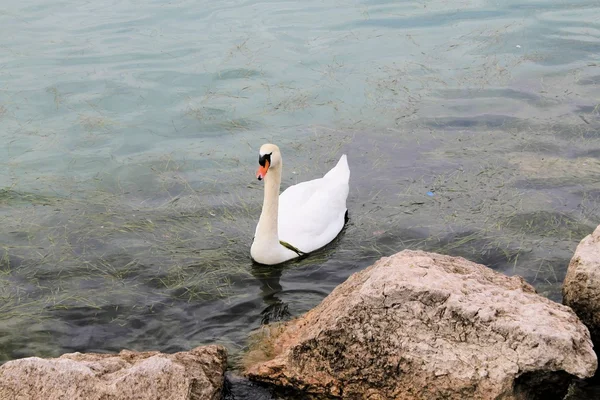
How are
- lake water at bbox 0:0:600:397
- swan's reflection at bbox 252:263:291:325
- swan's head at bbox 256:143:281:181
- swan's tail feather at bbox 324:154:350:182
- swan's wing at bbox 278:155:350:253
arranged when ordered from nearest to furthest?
swan's reflection at bbox 252:263:291:325 → lake water at bbox 0:0:600:397 → swan's head at bbox 256:143:281:181 → swan's wing at bbox 278:155:350:253 → swan's tail feather at bbox 324:154:350:182

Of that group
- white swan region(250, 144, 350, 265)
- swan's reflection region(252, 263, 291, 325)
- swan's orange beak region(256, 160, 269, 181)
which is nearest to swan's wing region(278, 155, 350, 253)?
white swan region(250, 144, 350, 265)

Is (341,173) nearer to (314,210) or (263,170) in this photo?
(314,210)

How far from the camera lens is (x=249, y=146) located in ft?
37.4

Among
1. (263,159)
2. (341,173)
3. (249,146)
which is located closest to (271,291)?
(263,159)

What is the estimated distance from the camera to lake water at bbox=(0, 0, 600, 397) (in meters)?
7.90

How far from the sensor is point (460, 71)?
45.0 feet

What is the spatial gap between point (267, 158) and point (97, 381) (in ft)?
12.5

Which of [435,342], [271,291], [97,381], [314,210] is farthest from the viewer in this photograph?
[314,210]

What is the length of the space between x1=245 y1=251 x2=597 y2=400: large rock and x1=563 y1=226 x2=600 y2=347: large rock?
0.31 metres

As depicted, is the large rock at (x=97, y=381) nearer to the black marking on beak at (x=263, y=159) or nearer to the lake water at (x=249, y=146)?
the lake water at (x=249, y=146)

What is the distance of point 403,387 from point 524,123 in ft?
24.9

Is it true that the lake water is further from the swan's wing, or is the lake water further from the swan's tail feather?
the swan's tail feather

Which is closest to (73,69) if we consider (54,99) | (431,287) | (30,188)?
(54,99)

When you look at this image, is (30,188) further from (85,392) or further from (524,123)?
(524,123)
